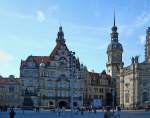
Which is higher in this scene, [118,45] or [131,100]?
[118,45]

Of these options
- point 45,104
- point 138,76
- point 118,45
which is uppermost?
point 118,45

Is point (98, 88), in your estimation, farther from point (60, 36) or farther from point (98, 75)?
point (60, 36)

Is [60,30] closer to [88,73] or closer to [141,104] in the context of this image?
[88,73]

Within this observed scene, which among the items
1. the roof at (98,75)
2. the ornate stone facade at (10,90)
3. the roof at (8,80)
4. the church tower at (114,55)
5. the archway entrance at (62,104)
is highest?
the church tower at (114,55)


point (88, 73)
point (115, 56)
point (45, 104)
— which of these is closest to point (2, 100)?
point (45, 104)

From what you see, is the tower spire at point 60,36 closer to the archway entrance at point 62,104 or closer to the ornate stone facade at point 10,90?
the archway entrance at point 62,104

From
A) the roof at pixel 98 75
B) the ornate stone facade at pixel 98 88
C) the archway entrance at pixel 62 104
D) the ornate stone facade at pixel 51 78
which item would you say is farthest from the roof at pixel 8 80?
the roof at pixel 98 75

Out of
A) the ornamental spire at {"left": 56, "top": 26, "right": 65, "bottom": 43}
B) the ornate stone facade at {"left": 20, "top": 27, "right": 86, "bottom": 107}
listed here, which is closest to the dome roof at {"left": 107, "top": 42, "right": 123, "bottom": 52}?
the ornamental spire at {"left": 56, "top": 26, "right": 65, "bottom": 43}

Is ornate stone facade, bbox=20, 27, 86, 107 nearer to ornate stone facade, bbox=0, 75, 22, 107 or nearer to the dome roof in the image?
ornate stone facade, bbox=0, 75, 22, 107

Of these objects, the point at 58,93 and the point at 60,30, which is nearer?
the point at 58,93

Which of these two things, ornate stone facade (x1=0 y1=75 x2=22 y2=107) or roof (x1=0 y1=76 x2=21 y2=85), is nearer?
ornate stone facade (x1=0 y1=75 x2=22 y2=107)

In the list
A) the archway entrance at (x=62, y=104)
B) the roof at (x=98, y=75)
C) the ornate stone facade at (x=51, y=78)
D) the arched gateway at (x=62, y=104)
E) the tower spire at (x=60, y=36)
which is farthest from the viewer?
the roof at (x=98, y=75)

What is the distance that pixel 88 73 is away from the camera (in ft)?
391

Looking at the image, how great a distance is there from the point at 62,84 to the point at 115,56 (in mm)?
25686
